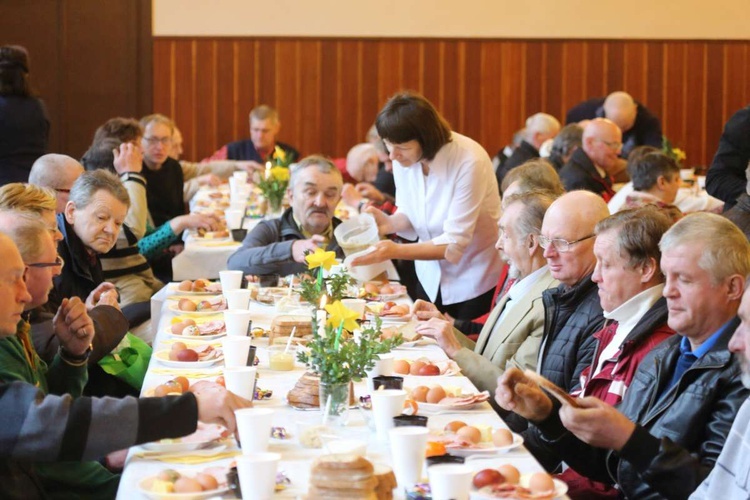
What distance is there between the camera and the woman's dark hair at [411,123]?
469cm

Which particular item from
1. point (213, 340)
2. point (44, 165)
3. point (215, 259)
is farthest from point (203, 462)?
point (215, 259)

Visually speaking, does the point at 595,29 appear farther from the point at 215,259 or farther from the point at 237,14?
the point at 215,259

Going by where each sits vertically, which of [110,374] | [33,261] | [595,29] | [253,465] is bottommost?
[110,374]

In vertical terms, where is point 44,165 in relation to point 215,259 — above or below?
above

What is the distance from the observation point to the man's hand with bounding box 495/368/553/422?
2.46 meters

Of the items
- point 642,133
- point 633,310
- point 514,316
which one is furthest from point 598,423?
point 642,133

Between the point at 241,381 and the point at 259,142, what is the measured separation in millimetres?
7437

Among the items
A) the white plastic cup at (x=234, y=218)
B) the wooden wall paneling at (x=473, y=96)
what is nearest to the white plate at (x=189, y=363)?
the white plastic cup at (x=234, y=218)

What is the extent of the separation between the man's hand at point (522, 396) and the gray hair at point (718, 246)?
1.56ft

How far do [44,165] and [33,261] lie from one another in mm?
2121

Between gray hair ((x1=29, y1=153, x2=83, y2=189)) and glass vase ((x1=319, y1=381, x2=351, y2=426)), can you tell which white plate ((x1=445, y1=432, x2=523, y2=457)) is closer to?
glass vase ((x1=319, y1=381, x2=351, y2=426))

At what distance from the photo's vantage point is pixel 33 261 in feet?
9.10

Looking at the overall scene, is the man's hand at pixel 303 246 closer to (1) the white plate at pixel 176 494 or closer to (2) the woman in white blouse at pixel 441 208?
(2) the woman in white blouse at pixel 441 208

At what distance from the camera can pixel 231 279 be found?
4082mm
